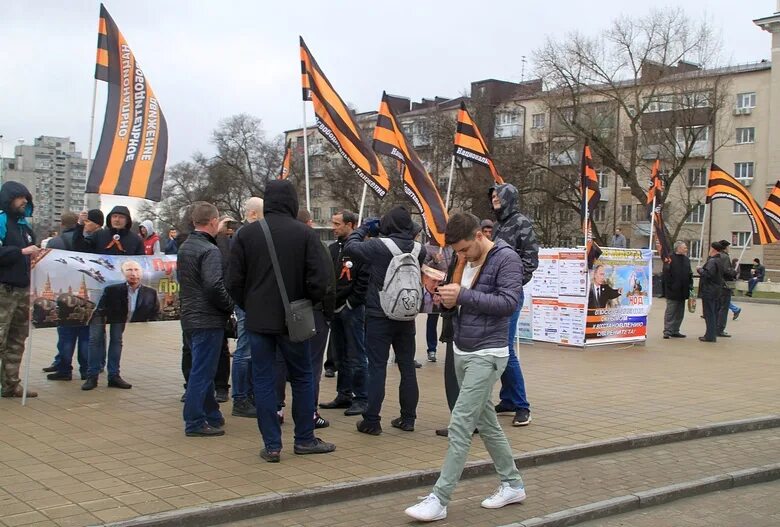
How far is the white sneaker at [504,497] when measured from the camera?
18.1 feet

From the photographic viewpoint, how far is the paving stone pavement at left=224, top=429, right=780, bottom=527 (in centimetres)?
527

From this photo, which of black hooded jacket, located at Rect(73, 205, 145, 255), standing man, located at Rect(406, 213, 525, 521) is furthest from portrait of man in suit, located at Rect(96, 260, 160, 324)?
standing man, located at Rect(406, 213, 525, 521)

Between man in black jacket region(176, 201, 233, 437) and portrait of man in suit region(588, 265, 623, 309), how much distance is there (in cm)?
866

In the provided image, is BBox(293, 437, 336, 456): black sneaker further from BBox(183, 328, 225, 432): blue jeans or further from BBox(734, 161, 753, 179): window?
BBox(734, 161, 753, 179): window

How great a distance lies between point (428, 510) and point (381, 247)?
2712 millimetres

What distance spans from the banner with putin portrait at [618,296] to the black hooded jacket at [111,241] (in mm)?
8041

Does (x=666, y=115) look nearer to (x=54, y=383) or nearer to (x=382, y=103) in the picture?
(x=382, y=103)

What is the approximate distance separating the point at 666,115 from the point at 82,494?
2035 inches

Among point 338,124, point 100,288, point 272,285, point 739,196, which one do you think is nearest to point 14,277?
point 100,288

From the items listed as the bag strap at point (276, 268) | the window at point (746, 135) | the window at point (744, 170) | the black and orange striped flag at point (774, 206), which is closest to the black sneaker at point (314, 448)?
the bag strap at point (276, 268)

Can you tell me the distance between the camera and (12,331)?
26.9ft

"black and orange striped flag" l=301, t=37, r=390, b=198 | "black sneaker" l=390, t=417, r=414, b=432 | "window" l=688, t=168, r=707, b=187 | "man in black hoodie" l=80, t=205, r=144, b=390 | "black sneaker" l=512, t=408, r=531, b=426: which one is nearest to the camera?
"black sneaker" l=390, t=417, r=414, b=432

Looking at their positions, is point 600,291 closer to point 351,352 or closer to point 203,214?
point 351,352

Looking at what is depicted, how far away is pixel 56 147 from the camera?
197ft
